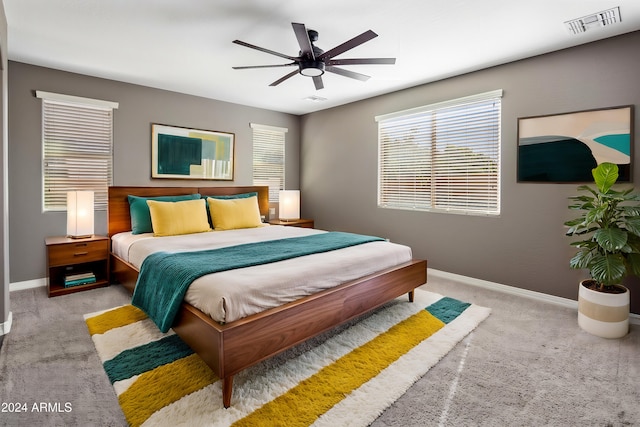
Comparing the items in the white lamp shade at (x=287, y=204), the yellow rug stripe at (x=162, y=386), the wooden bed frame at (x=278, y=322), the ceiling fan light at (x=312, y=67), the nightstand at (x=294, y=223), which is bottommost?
the yellow rug stripe at (x=162, y=386)

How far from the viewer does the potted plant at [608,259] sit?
94.7 inches

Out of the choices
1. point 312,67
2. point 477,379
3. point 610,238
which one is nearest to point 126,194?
point 312,67

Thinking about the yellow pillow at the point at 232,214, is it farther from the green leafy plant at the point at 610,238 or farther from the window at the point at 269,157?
the green leafy plant at the point at 610,238

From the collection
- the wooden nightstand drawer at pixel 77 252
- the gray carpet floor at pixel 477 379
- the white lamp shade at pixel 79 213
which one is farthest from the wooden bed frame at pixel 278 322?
the white lamp shade at pixel 79 213

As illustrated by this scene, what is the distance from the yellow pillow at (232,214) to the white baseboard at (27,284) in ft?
6.46

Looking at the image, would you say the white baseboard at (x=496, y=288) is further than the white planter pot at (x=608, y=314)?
Yes

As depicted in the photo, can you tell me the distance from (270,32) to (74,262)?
122 inches

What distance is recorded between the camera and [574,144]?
3.04 metres

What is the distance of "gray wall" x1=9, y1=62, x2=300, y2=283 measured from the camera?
346cm

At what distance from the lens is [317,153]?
5.70 meters

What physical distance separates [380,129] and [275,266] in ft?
10.4

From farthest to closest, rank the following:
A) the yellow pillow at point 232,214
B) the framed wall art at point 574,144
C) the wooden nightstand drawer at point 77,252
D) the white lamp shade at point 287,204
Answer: the white lamp shade at point 287,204 → the yellow pillow at point 232,214 → the wooden nightstand drawer at point 77,252 → the framed wall art at point 574,144

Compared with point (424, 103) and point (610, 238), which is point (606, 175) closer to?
point (610, 238)

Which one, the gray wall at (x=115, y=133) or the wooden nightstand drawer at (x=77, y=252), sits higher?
the gray wall at (x=115, y=133)
